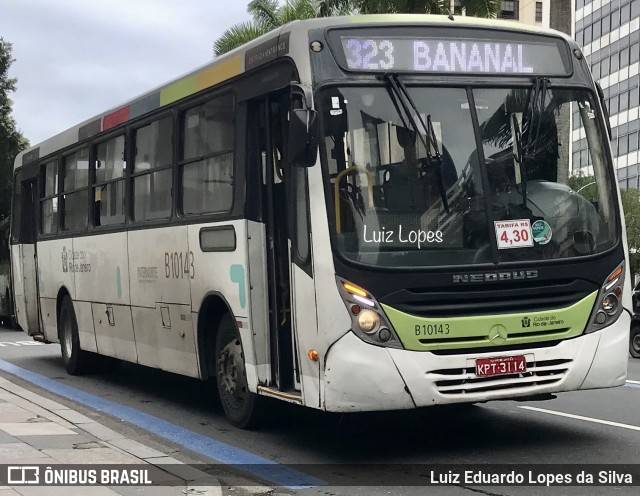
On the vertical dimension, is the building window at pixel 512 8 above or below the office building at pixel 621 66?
above

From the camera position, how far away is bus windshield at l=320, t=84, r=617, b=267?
27.1ft

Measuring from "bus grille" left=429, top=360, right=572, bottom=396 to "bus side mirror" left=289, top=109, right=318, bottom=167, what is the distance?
1786 millimetres

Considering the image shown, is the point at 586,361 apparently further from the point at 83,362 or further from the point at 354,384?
the point at 83,362

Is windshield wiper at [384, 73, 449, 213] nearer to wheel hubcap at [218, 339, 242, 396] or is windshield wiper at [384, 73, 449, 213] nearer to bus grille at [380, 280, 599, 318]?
bus grille at [380, 280, 599, 318]

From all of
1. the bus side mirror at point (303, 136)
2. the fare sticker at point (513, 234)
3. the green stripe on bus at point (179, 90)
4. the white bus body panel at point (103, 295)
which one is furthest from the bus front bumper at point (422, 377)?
the white bus body panel at point (103, 295)

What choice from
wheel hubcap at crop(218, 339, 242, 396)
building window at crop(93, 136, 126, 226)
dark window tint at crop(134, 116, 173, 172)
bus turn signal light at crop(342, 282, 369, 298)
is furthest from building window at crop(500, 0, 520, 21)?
bus turn signal light at crop(342, 282, 369, 298)

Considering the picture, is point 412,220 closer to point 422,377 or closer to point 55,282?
point 422,377

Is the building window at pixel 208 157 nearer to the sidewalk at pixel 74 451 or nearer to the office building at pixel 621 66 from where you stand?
the sidewalk at pixel 74 451

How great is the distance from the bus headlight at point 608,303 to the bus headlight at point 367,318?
1.65m

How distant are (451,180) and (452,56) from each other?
1.04 metres

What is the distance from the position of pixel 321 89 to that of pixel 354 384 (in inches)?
85.0

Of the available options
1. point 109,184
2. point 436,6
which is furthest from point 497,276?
point 436,6

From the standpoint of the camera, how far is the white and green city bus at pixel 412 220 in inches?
321

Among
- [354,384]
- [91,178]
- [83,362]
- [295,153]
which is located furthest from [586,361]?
[83,362]
